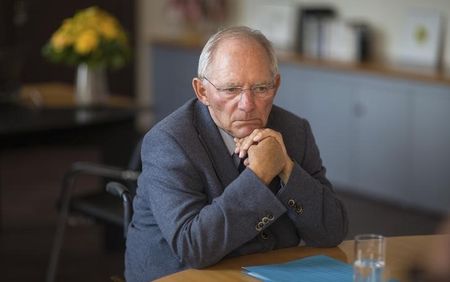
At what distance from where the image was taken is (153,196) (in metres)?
2.50

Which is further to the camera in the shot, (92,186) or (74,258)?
(92,186)

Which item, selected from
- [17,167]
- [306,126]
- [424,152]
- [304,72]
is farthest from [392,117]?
[306,126]

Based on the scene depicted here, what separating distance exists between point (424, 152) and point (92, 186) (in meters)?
2.33

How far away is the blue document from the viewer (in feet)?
7.35

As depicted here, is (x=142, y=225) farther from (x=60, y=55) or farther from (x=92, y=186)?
→ (x=92, y=186)

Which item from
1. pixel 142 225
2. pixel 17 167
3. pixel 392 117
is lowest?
pixel 17 167

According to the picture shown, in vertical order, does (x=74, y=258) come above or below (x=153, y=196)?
below

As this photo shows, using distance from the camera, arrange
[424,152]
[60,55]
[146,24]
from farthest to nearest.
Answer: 1. [146,24]
2. [424,152]
3. [60,55]

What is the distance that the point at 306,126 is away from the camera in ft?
9.02

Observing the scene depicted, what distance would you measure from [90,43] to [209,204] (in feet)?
8.98

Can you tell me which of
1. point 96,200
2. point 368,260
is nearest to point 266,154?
point 368,260

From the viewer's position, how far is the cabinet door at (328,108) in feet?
21.9

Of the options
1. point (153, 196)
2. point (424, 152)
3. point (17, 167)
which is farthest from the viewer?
point (17, 167)

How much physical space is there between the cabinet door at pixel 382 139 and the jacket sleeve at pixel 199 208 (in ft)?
12.9
